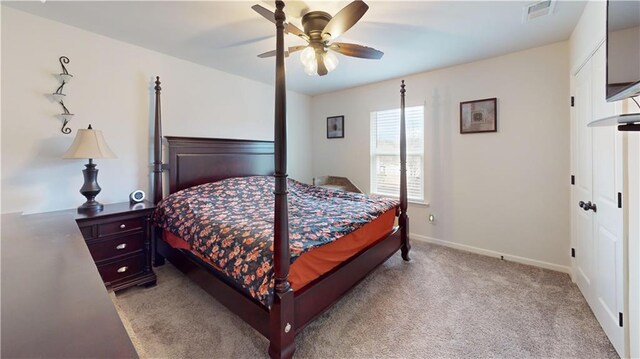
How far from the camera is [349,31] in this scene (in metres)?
2.46

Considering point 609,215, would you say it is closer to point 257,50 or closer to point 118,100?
point 257,50

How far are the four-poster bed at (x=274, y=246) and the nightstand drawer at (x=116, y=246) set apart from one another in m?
0.31

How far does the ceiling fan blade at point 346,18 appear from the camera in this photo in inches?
64.0

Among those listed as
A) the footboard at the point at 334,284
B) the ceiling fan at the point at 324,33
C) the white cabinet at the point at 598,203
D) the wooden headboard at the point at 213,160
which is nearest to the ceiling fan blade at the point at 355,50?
the ceiling fan at the point at 324,33

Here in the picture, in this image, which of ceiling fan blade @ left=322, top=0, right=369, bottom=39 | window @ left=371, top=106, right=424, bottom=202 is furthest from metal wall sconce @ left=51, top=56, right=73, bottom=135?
window @ left=371, top=106, right=424, bottom=202

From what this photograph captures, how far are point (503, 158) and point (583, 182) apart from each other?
86cm

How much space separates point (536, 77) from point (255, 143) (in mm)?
3493

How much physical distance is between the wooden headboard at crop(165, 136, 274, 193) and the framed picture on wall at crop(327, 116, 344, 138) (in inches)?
46.5

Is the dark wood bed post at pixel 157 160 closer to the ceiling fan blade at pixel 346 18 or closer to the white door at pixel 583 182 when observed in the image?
the ceiling fan blade at pixel 346 18

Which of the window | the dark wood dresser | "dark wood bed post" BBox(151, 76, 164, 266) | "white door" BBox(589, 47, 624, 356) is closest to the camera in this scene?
the dark wood dresser

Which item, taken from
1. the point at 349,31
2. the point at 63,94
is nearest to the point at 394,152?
the point at 349,31

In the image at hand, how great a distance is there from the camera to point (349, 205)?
2793 millimetres

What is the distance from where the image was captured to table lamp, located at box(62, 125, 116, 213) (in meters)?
2.19

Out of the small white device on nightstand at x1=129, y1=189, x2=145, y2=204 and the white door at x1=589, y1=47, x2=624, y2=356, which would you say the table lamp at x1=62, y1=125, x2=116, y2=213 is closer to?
the small white device on nightstand at x1=129, y1=189, x2=145, y2=204
